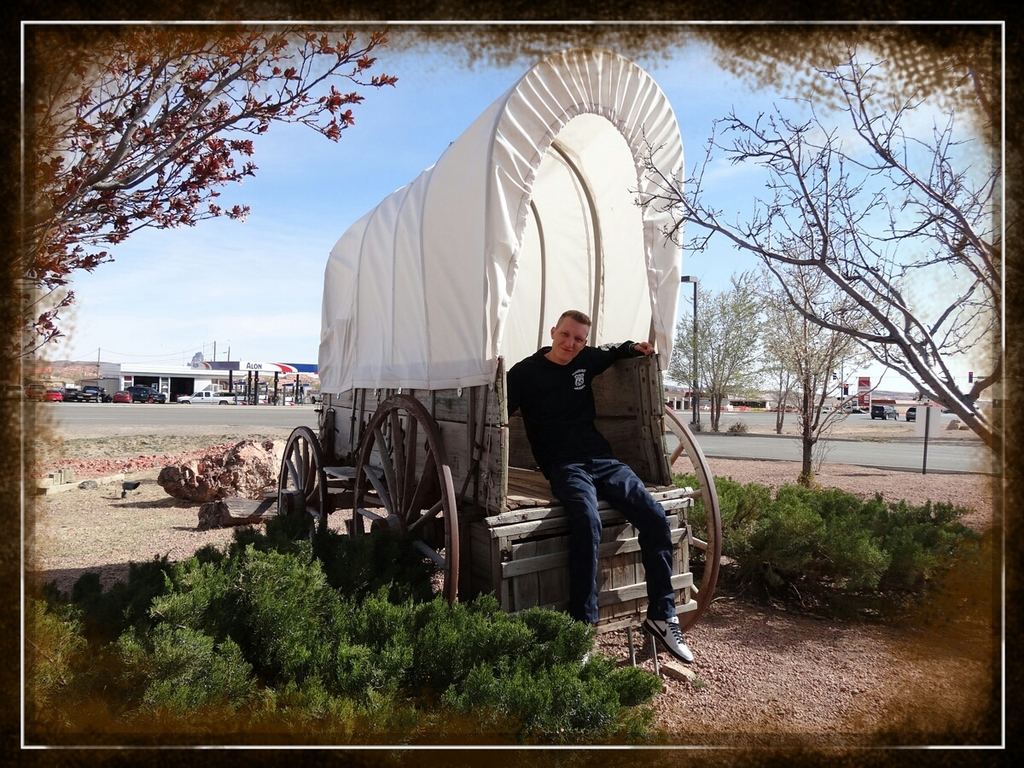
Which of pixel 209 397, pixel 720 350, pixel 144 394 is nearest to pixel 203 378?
pixel 209 397

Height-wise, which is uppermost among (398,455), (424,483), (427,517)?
(398,455)

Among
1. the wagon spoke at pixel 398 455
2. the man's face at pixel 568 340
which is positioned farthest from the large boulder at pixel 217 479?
the man's face at pixel 568 340

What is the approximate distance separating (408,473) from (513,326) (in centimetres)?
154

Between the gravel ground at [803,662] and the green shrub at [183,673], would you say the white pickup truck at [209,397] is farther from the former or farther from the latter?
the green shrub at [183,673]

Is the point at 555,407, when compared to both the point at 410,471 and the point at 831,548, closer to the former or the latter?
the point at 410,471

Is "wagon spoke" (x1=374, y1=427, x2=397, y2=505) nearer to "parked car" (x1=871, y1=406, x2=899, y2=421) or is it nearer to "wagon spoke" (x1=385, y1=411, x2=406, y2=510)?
"wagon spoke" (x1=385, y1=411, x2=406, y2=510)

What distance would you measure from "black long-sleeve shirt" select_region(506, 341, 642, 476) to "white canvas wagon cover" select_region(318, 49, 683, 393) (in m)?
0.35

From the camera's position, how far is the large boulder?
7.85m

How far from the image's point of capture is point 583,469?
11.3 feet

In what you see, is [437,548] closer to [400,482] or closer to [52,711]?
[400,482]

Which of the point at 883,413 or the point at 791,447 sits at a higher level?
the point at 883,413

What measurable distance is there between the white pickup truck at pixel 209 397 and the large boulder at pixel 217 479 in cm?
3376

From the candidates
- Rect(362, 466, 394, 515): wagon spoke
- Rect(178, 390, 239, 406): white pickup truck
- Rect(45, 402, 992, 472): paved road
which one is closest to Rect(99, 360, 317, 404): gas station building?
Rect(178, 390, 239, 406): white pickup truck

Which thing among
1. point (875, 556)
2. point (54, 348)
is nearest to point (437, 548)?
point (54, 348)
